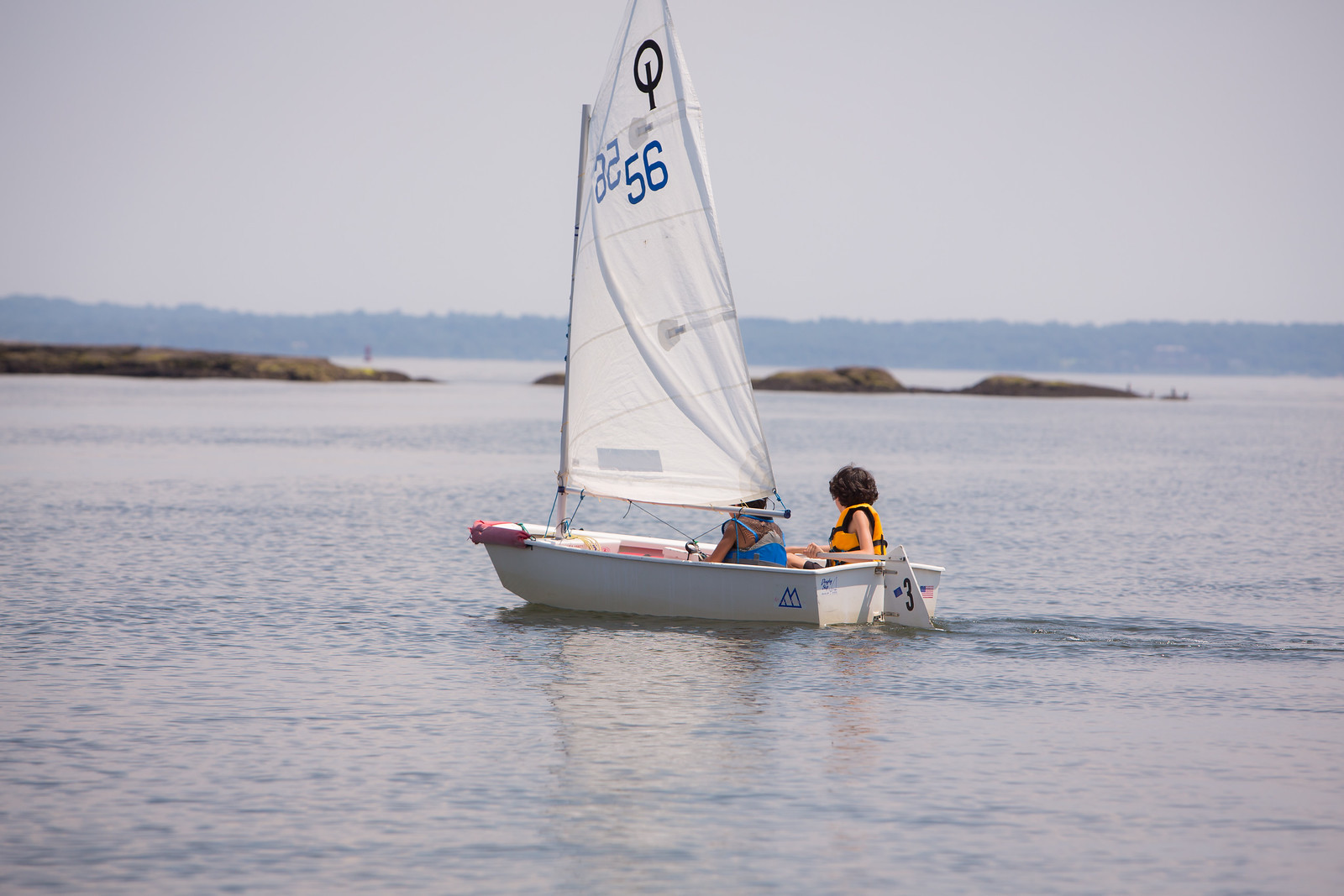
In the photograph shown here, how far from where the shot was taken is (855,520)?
51.6 feet

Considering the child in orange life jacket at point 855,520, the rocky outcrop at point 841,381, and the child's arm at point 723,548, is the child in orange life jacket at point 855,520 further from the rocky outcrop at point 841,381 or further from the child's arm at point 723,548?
the rocky outcrop at point 841,381

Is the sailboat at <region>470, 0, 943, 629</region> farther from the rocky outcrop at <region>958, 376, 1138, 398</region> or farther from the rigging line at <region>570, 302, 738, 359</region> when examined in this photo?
the rocky outcrop at <region>958, 376, 1138, 398</region>

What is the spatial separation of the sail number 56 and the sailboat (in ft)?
0.07

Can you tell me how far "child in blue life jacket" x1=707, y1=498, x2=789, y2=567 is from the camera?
15.9 metres

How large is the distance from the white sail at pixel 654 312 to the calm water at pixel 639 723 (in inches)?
83.0

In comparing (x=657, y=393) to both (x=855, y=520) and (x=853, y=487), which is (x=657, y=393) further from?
(x=855, y=520)

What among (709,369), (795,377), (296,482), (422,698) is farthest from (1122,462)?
(795,377)

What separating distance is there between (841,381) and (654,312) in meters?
134

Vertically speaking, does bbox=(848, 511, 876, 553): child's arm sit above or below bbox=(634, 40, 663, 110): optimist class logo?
below

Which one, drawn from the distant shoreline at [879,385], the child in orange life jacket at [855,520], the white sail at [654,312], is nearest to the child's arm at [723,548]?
the white sail at [654,312]

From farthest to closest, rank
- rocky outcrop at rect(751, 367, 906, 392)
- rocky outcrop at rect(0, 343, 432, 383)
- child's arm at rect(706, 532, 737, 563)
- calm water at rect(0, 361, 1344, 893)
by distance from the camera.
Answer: rocky outcrop at rect(751, 367, 906, 392) < rocky outcrop at rect(0, 343, 432, 383) < child's arm at rect(706, 532, 737, 563) < calm water at rect(0, 361, 1344, 893)

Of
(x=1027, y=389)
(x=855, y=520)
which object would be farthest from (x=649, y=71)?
(x=1027, y=389)

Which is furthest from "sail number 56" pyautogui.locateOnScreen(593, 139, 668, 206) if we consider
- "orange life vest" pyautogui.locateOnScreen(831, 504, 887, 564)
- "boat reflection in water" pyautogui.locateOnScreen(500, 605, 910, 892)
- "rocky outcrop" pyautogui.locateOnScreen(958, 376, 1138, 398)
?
"rocky outcrop" pyautogui.locateOnScreen(958, 376, 1138, 398)

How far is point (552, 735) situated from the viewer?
37.5ft
